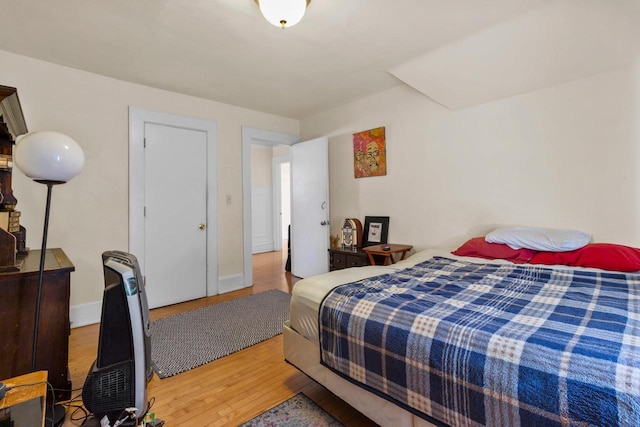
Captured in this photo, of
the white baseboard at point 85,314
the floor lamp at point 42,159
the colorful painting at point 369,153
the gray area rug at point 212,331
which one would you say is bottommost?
the gray area rug at point 212,331

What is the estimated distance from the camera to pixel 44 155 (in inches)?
58.4

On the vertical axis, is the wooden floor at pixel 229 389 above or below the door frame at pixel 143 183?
below

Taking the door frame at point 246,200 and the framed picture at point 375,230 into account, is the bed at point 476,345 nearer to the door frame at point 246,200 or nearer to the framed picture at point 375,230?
the framed picture at point 375,230

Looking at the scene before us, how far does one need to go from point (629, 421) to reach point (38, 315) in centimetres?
235

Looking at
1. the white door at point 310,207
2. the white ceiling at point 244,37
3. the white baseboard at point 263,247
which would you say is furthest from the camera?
the white baseboard at point 263,247

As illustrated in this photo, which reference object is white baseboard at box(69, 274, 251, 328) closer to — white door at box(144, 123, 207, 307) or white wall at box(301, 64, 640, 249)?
white door at box(144, 123, 207, 307)

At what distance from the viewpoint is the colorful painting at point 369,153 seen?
3529 millimetres

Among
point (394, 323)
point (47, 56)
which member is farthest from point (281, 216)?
point (394, 323)

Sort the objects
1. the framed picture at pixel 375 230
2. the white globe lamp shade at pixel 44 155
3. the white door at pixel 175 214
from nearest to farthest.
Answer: the white globe lamp shade at pixel 44 155 < the white door at pixel 175 214 < the framed picture at pixel 375 230

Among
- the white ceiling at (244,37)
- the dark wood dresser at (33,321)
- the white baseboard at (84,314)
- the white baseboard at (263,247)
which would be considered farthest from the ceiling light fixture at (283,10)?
the white baseboard at (263,247)

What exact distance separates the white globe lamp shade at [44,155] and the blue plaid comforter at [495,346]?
154cm

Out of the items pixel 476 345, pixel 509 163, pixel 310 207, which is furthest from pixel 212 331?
pixel 509 163

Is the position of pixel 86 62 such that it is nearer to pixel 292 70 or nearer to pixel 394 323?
pixel 292 70

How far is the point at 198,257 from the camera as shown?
11.7 ft
